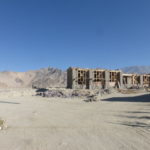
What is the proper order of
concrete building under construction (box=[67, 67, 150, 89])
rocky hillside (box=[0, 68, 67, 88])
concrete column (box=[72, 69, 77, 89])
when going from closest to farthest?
concrete column (box=[72, 69, 77, 89]) → concrete building under construction (box=[67, 67, 150, 89]) → rocky hillside (box=[0, 68, 67, 88])

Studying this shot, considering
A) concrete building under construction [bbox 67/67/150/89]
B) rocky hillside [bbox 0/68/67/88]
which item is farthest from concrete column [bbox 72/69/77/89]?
rocky hillside [bbox 0/68/67/88]

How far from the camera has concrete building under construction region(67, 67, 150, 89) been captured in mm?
42750

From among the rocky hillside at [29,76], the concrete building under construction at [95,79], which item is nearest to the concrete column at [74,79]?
the concrete building under construction at [95,79]

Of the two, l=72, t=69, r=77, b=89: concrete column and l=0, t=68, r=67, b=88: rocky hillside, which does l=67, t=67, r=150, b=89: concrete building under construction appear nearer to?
l=72, t=69, r=77, b=89: concrete column

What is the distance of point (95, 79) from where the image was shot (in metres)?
45.0

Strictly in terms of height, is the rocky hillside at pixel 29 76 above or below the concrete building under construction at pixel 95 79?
above

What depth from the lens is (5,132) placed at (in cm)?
934

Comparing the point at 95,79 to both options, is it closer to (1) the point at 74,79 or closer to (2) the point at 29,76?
(1) the point at 74,79

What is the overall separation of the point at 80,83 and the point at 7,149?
37278mm

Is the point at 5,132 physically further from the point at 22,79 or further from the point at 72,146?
the point at 22,79

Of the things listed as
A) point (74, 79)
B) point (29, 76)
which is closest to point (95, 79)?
point (74, 79)

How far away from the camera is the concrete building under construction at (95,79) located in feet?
140

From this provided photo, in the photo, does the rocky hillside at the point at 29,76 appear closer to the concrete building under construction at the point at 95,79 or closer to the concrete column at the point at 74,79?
the concrete building under construction at the point at 95,79

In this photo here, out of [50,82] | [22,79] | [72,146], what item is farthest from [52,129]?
[22,79]
